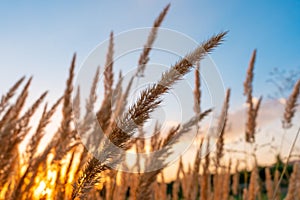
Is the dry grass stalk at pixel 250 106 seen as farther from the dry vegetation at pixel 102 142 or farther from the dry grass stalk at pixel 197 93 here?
the dry grass stalk at pixel 197 93

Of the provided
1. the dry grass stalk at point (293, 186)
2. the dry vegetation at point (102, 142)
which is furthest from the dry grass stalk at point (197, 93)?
the dry grass stalk at point (293, 186)

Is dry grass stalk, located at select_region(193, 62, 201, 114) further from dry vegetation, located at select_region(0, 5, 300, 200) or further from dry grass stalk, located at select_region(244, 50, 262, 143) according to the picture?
dry grass stalk, located at select_region(244, 50, 262, 143)

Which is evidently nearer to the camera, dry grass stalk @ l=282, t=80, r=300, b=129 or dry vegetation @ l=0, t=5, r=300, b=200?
dry vegetation @ l=0, t=5, r=300, b=200

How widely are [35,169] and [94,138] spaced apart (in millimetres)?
272

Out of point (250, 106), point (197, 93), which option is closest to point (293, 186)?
point (197, 93)

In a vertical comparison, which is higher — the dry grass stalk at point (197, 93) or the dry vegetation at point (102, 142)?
the dry grass stalk at point (197, 93)

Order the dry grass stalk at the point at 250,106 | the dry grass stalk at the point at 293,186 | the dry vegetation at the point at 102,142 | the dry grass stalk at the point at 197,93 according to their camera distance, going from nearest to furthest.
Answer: the dry vegetation at the point at 102,142
the dry grass stalk at the point at 293,186
the dry grass stalk at the point at 197,93
the dry grass stalk at the point at 250,106

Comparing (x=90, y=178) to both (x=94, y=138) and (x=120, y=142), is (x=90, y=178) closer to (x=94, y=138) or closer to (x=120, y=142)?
(x=120, y=142)

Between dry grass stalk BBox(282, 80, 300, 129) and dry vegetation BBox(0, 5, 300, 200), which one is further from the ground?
dry grass stalk BBox(282, 80, 300, 129)

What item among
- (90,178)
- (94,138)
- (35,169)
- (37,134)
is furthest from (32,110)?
(90,178)

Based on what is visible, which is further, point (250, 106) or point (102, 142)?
point (250, 106)

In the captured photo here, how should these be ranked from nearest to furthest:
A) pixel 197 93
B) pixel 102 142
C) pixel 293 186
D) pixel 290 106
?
pixel 102 142 < pixel 293 186 < pixel 197 93 < pixel 290 106

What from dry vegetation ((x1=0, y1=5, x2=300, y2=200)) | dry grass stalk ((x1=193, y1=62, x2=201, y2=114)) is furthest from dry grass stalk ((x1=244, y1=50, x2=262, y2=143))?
dry grass stalk ((x1=193, y1=62, x2=201, y2=114))

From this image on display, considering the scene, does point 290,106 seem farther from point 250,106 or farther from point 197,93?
point 197,93
